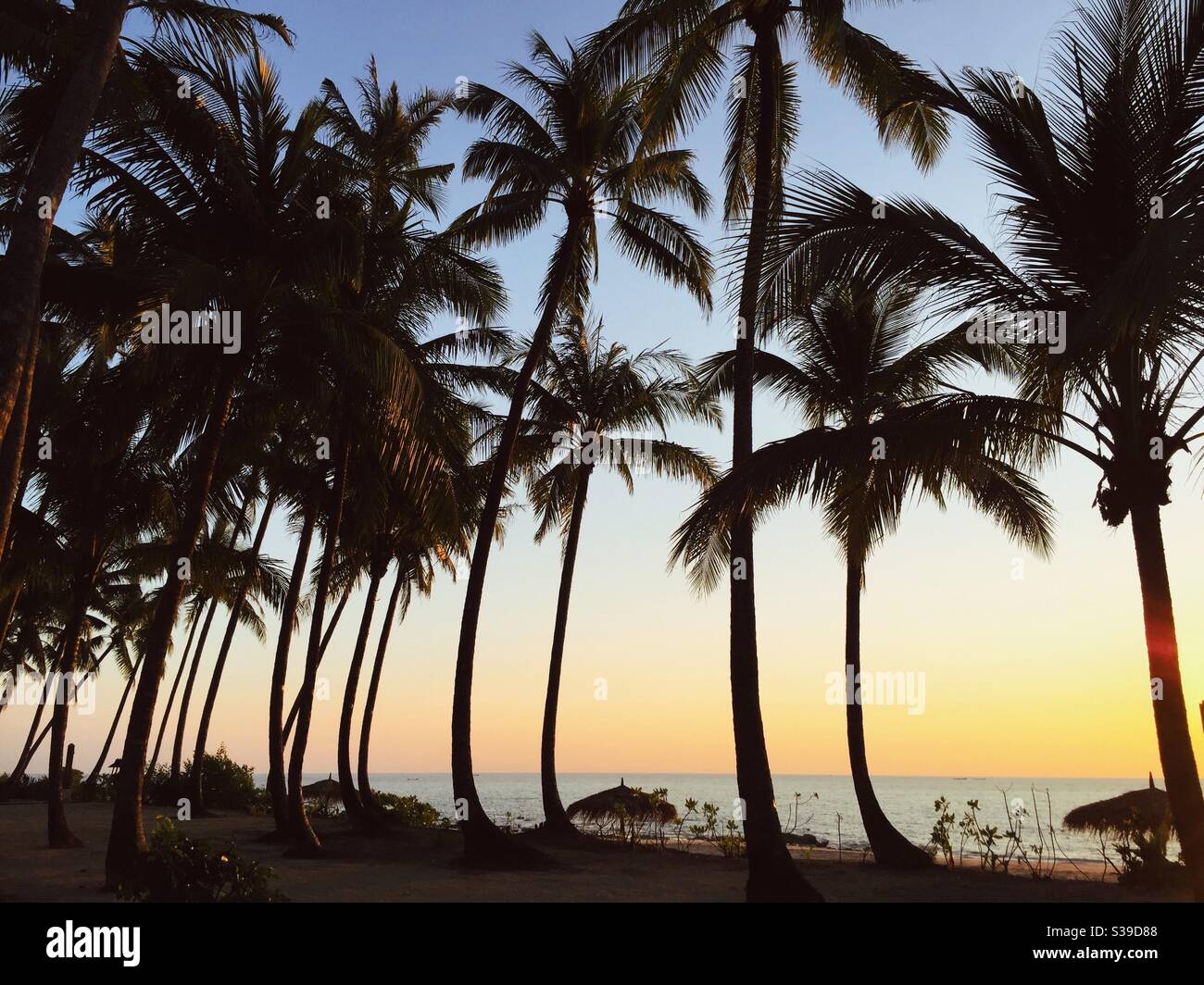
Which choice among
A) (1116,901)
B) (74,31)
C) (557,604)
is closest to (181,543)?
(74,31)

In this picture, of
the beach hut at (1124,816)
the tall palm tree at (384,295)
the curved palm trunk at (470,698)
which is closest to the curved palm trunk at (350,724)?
the tall palm tree at (384,295)

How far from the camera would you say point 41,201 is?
8.28m

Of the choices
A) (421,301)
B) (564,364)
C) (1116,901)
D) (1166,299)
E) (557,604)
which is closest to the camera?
(1166,299)

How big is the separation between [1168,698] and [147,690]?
11948 mm

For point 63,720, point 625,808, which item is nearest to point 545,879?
point 625,808

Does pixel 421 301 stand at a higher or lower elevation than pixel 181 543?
higher

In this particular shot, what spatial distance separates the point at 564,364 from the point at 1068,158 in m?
14.7

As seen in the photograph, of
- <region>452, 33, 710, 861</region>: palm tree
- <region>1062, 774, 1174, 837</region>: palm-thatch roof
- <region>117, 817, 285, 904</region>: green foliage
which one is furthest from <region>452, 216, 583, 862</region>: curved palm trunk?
<region>1062, 774, 1174, 837</region>: palm-thatch roof

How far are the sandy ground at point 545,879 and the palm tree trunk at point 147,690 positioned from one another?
22.5 inches

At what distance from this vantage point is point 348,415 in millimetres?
14672

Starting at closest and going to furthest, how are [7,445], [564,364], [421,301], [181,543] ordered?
[7,445] < [181,543] < [421,301] < [564,364]

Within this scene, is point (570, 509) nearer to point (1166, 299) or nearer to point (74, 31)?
point (74, 31)

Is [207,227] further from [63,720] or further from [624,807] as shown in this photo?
[624,807]

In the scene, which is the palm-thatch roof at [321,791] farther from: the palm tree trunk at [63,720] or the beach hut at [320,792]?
the palm tree trunk at [63,720]
